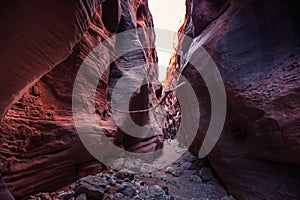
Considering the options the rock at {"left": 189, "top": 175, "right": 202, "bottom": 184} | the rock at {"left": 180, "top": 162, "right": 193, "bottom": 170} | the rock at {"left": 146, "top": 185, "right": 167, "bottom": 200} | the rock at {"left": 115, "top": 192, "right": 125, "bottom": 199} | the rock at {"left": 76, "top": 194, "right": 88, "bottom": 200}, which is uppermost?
the rock at {"left": 76, "top": 194, "right": 88, "bottom": 200}

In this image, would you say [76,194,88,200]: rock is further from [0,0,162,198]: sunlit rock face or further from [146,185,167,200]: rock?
[146,185,167,200]: rock

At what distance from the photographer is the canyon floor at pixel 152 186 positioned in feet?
9.91

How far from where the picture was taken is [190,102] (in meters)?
5.66

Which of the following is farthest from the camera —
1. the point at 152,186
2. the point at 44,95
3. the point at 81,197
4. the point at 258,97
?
the point at 152,186

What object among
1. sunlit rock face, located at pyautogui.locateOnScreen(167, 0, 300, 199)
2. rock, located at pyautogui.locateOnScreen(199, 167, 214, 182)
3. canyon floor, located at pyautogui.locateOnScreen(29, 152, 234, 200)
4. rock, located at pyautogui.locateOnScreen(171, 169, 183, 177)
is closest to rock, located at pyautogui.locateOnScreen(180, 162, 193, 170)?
canyon floor, located at pyautogui.locateOnScreen(29, 152, 234, 200)

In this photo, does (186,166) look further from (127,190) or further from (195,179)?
(127,190)

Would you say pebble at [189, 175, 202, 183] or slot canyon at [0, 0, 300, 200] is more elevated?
slot canyon at [0, 0, 300, 200]

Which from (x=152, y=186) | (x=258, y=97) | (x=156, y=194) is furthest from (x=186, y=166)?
(x=258, y=97)

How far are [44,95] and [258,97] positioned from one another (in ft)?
13.7

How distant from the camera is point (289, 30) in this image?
333 cm

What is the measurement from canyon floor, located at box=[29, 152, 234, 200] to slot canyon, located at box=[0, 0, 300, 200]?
0.02 m

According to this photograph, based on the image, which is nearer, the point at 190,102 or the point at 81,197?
the point at 81,197

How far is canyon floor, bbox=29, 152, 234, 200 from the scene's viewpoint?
3.02 m

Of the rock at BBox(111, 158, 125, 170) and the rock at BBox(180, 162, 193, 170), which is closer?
the rock at BBox(111, 158, 125, 170)
